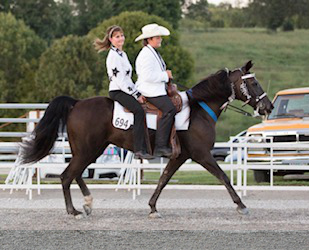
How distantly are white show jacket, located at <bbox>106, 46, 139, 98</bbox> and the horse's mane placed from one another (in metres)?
0.90

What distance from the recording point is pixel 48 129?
1130cm

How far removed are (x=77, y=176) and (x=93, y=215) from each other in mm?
574

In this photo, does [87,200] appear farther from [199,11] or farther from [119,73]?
[199,11]

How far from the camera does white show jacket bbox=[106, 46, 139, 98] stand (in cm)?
1095

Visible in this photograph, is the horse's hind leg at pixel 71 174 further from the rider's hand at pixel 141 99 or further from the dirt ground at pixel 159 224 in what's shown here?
the rider's hand at pixel 141 99

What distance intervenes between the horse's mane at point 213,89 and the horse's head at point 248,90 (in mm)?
103

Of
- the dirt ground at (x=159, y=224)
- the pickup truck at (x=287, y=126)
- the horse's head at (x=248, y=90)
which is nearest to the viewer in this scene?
the dirt ground at (x=159, y=224)

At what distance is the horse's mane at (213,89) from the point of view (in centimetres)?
1129

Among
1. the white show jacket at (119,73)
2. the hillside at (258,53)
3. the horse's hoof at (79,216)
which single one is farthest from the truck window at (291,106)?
the hillside at (258,53)

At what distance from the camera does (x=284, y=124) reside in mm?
17328

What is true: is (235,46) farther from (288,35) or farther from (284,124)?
(284,124)

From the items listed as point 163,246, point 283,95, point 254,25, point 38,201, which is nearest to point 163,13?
point 254,25

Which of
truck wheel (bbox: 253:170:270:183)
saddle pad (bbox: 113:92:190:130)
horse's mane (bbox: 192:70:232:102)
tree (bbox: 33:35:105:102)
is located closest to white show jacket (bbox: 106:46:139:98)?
saddle pad (bbox: 113:92:190:130)

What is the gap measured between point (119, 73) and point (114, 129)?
0.75 m
